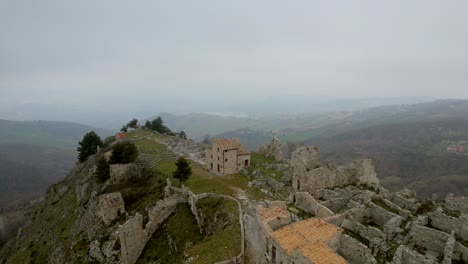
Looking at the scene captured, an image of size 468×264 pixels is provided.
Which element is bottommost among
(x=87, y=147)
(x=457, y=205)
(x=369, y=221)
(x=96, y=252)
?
(x=96, y=252)

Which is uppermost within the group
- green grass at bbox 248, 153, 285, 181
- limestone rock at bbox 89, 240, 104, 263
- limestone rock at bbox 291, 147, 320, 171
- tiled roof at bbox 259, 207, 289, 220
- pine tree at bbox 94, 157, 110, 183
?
limestone rock at bbox 291, 147, 320, 171

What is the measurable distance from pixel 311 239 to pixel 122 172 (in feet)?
126

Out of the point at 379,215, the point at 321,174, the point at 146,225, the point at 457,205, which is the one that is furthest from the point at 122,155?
the point at 457,205

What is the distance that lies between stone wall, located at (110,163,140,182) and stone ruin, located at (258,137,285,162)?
78.0 feet

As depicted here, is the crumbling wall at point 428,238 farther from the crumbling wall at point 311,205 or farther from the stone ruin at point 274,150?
the stone ruin at point 274,150

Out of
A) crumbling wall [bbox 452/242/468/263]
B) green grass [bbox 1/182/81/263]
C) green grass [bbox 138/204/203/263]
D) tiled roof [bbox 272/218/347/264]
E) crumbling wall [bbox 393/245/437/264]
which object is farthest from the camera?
green grass [bbox 1/182/81/263]

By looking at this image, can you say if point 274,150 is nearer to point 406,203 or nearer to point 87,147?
point 406,203

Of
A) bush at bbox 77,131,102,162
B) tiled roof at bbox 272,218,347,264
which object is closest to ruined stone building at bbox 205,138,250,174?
tiled roof at bbox 272,218,347,264

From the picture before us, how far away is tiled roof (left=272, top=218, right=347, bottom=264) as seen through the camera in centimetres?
1668

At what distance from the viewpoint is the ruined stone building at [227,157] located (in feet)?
143

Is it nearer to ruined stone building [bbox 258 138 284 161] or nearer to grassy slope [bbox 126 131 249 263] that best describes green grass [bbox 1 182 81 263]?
grassy slope [bbox 126 131 249 263]

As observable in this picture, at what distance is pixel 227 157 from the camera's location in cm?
4347

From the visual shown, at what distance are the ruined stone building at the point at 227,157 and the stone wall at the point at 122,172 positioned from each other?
1446 centimetres

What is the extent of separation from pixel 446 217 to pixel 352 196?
817cm
